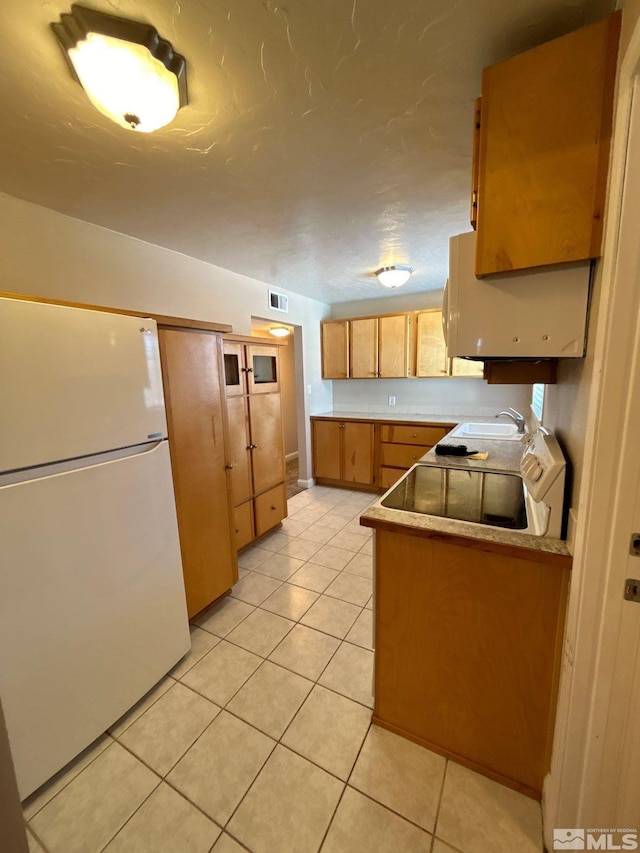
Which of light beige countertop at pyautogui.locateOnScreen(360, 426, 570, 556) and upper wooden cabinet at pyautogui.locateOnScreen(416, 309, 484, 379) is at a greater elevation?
upper wooden cabinet at pyautogui.locateOnScreen(416, 309, 484, 379)

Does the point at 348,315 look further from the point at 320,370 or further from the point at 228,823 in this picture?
the point at 228,823

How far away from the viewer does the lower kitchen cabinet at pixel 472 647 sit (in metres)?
1.07

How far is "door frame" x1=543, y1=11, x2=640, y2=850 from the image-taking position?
0.72m

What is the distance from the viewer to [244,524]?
2.68 meters

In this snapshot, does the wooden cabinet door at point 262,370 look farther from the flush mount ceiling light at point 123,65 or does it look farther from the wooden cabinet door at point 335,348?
the flush mount ceiling light at point 123,65

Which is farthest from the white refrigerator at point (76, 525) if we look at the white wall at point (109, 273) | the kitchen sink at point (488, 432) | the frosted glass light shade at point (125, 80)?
the kitchen sink at point (488, 432)

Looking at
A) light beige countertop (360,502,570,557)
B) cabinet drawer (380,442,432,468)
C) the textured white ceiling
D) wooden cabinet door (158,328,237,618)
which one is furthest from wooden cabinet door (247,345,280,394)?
light beige countertop (360,502,570,557)

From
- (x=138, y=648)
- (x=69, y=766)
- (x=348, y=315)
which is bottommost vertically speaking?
(x=69, y=766)

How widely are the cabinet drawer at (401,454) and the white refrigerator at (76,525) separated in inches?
105

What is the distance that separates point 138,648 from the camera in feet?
4.87

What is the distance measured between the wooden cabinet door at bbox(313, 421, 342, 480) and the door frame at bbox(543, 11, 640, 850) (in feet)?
10.4

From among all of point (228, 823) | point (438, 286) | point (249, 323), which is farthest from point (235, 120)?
point (438, 286)

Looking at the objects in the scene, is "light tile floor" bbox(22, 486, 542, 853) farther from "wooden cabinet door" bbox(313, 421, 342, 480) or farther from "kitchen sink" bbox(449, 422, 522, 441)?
"wooden cabinet door" bbox(313, 421, 342, 480)

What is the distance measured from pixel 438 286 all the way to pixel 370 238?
1.63 m
